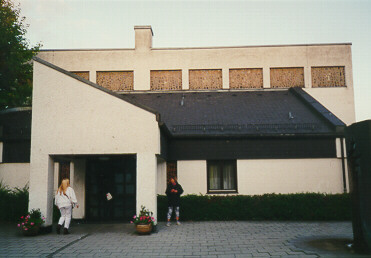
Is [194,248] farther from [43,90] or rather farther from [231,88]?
[231,88]

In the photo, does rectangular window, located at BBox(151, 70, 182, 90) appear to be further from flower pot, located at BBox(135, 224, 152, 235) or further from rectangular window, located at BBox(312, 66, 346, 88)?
flower pot, located at BBox(135, 224, 152, 235)

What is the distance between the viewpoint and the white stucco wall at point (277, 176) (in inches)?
562

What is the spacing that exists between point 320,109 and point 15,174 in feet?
50.0

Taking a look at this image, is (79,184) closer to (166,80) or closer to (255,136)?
(255,136)

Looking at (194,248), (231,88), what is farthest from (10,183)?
(231,88)

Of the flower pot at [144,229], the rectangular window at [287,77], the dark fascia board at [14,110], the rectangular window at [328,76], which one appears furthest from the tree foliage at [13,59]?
the rectangular window at [328,76]

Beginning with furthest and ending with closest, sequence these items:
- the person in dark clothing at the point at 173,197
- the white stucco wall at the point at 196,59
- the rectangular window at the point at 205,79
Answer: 1. the rectangular window at the point at 205,79
2. the white stucco wall at the point at 196,59
3. the person in dark clothing at the point at 173,197

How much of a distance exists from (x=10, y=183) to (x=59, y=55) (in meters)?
9.16

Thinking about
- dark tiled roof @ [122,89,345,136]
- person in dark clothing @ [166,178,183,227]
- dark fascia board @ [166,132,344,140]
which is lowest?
person in dark clothing @ [166,178,183,227]

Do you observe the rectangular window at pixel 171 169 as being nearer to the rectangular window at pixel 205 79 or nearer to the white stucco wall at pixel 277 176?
the white stucco wall at pixel 277 176

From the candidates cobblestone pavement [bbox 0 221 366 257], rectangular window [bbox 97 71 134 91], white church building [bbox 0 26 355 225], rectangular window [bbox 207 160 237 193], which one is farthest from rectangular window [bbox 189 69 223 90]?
cobblestone pavement [bbox 0 221 366 257]

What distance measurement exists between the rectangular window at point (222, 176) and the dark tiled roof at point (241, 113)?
55.2 inches

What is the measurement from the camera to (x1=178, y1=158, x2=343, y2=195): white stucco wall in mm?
14273

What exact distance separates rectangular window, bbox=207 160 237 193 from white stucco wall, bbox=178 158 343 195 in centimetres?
30
